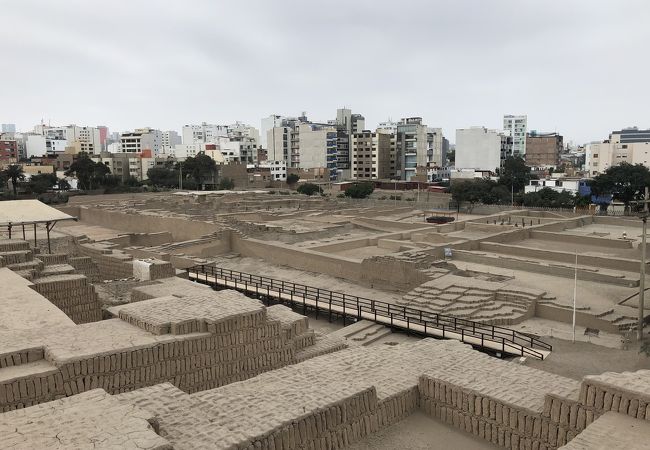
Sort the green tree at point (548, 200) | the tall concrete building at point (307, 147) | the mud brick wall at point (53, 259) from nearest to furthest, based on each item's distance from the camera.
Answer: the mud brick wall at point (53, 259), the green tree at point (548, 200), the tall concrete building at point (307, 147)

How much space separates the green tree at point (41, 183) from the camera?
4966cm

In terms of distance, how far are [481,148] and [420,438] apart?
7146 centimetres

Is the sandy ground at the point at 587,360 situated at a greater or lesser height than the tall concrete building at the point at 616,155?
lesser

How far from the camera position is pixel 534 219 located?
32812mm

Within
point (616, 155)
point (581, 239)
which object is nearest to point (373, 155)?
point (616, 155)

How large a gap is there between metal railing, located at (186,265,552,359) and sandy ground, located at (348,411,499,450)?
522cm

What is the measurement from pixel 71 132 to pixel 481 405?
13819 cm

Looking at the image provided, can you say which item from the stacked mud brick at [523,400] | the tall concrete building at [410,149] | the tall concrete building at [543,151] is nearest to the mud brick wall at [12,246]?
the stacked mud brick at [523,400]

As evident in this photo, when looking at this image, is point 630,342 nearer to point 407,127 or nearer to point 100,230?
point 100,230

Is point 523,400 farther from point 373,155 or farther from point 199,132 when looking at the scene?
point 199,132

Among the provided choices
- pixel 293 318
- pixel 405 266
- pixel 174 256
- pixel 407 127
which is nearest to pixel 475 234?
pixel 405 266

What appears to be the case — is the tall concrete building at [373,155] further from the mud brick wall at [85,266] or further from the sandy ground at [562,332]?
the sandy ground at [562,332]

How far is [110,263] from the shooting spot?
60.7ft

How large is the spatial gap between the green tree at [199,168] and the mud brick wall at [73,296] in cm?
5063
